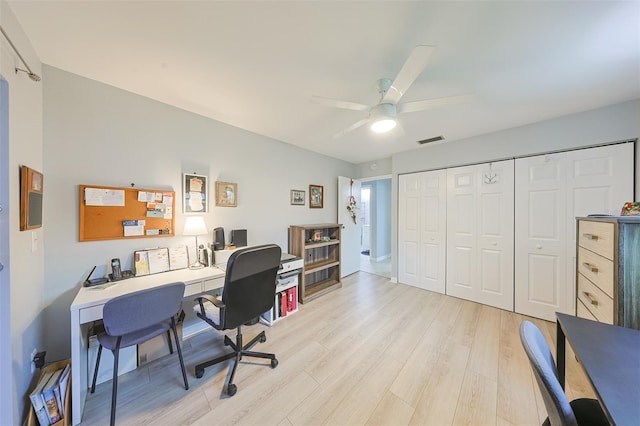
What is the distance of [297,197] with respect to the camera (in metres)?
3.43

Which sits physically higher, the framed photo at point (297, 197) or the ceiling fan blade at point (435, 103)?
the ceiling fan blade at point (435, 103)

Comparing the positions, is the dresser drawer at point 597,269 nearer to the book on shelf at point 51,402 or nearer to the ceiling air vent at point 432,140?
the ceiling air vent at point 432,140

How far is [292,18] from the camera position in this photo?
1187 millimetres

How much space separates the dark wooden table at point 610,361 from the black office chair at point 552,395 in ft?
0.32

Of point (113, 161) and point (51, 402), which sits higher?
point (113, 161)

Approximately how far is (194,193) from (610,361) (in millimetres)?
3037

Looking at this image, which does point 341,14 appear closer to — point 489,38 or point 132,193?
point 489,38

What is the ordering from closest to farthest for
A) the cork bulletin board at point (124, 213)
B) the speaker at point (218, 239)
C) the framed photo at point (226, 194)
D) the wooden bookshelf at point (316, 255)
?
1. the cork bulletin board at point (124, 213)
2. the speaker at point (218, 239)
3. the framed photo at point (226, 194)
4. the wooden bookshelf at point (316, 255)

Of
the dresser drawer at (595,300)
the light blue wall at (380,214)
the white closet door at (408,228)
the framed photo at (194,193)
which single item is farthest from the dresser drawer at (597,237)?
the light blue wall at (380,214)

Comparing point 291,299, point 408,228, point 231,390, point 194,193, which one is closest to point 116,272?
point 194,193

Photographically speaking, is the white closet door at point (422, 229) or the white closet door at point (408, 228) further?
the white closet door at point (408, 228)

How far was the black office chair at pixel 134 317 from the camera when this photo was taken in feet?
4.15

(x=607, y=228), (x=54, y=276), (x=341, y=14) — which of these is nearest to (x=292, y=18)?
(x=341, y=14)

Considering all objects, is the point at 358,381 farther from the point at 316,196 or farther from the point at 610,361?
the point at 316,196
